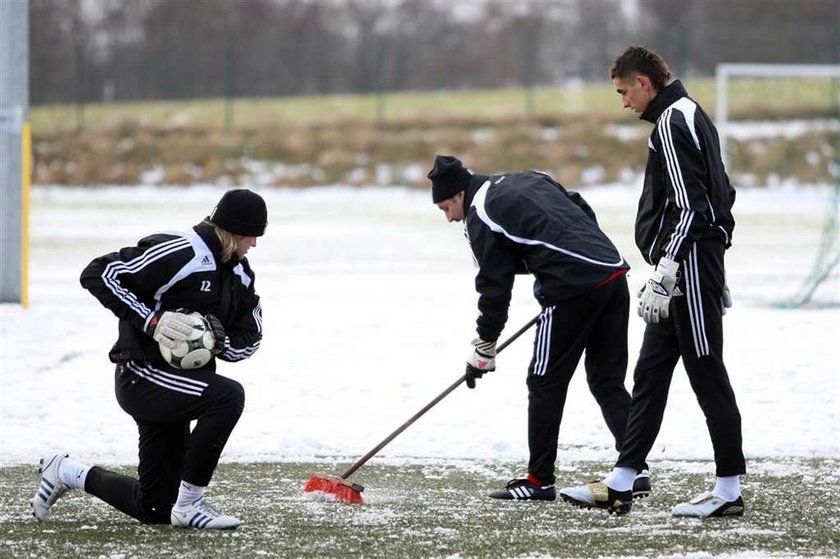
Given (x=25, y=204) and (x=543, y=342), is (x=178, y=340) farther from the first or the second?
(x=25, y=204)

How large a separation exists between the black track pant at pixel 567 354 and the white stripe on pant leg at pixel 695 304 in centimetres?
43

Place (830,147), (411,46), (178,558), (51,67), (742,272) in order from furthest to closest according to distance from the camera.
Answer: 1. (411,46)
2. (51,67)
3. (830,147)
4. (742,272)
5. (178,558)

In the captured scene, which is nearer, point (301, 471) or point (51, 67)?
point (301, 471)

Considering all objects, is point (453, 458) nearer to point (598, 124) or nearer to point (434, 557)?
point (434, 557)

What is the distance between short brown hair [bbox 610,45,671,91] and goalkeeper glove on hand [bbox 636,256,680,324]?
0.70m

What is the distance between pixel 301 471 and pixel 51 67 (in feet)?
111

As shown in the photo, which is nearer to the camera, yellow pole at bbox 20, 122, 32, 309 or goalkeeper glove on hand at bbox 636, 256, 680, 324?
goalkeeper glove on hand at bbox 636, 256, 680, 324

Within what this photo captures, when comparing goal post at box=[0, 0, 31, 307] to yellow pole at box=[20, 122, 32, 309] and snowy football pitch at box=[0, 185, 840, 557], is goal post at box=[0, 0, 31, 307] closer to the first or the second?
yellow pole at box=[20, 122, 32, 309]

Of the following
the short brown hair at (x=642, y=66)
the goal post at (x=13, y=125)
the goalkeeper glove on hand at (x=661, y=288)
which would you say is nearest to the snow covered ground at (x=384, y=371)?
the goal post at (x=13, y=125)

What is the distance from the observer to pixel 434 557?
4637 millimetres

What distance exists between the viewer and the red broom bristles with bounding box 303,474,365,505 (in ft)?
18.5

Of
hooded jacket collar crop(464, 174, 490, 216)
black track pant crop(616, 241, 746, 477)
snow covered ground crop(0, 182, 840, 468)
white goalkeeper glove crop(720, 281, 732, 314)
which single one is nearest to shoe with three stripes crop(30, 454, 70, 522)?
snow covered ground crop(0, 182, 840, 468)

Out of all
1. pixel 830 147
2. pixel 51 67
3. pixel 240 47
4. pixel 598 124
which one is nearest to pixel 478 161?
pixel 598 124

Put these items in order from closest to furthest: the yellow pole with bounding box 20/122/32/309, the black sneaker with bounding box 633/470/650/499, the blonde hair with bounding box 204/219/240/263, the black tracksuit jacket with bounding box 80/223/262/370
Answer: the black tracksuit jacket with bounding box 80/223/262/370, the blonde hair with bounding box 204/219/240/263, the black sneaker with bounding box 633/470/650/499, the yellow pole with bounding box 20/122/32/309
